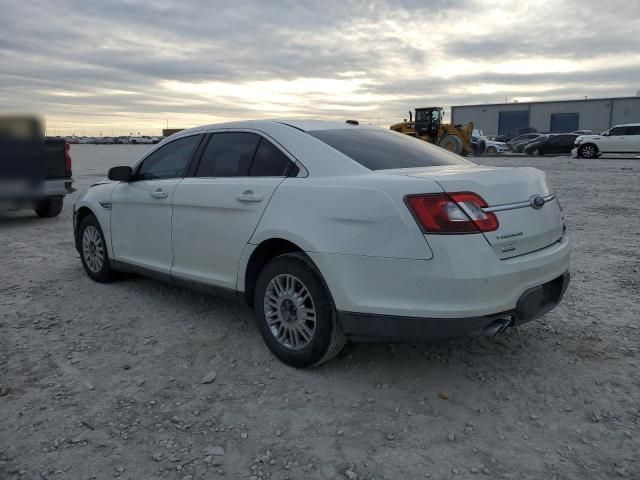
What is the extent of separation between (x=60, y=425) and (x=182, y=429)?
2.13 feet

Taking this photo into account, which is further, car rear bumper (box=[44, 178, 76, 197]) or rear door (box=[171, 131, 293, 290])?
car rear bumper (box=[44, 178, 76, 197])

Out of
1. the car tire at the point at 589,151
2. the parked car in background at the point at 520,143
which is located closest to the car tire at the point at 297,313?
the car tire at the point at 589,151

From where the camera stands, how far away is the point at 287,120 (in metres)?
4.15

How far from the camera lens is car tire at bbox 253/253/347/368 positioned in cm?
331

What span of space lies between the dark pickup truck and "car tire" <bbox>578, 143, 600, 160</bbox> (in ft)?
82.3

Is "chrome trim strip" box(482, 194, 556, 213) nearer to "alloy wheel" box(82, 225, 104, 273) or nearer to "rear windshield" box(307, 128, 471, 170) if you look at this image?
"rear windshield" box(307, 128, 471, 170)

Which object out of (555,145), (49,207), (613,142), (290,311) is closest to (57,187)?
(49,207)

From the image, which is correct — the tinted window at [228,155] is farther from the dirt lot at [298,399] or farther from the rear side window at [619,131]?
the rear side window at [619,131]

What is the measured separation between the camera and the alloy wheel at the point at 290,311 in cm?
342

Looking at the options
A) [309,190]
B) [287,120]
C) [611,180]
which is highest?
[287,120]

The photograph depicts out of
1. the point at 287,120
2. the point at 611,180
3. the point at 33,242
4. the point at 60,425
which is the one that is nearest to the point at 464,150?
the point at 611,180

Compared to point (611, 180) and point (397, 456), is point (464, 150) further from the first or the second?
point (397, 456)

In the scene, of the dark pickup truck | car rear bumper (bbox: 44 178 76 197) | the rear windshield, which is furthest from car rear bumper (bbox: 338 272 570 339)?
car rear bumper (bbox: 44 178 76 197)

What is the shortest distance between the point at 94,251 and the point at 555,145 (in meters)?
31.4
